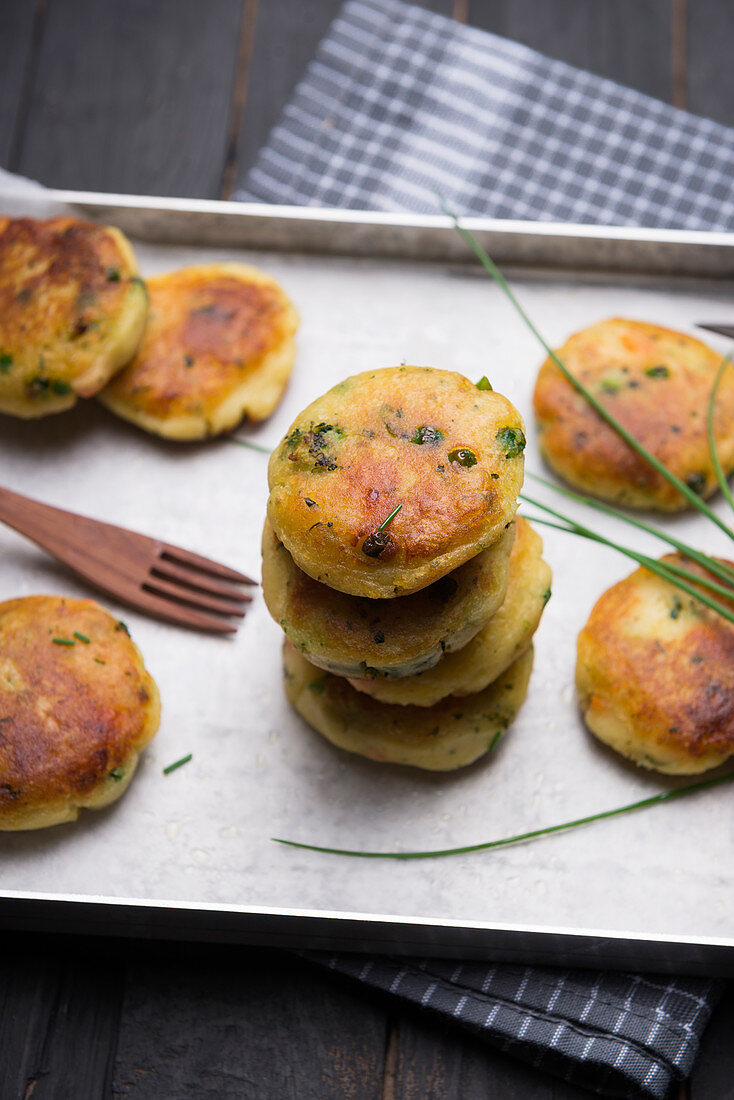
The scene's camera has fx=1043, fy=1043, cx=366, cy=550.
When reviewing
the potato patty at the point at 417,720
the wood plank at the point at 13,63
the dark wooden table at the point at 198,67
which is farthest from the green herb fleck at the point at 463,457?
the wood plank at the point at 13,63

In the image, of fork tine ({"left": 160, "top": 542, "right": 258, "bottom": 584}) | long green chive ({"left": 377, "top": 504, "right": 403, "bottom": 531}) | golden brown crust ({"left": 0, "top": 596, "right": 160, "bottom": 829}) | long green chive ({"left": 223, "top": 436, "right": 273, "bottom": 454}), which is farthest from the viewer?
long green chive ({"left": 223, "top": 436, "right": 273, "bottom": 454})

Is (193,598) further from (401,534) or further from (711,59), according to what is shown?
(711,59)

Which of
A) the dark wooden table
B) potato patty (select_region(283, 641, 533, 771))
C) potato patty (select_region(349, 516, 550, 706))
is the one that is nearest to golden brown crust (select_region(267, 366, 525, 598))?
potato patty (select_region(349, 516, 550, 706))

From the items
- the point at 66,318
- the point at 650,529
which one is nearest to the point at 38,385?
the point at 66,318

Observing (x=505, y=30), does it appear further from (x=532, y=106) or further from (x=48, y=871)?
(x=48, y=871)

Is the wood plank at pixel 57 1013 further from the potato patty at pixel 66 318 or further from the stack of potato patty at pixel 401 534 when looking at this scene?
the potato patty at pixel 66 318

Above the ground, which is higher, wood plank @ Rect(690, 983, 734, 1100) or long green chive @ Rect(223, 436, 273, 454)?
long green chive @ Rect(223, 436, 273, 454)

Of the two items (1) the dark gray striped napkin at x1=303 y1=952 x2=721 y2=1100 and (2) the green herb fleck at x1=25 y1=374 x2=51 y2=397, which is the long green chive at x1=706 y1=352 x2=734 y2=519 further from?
(2) the green herb fleck at x1=25 y1=374 x2=51 y2=397
